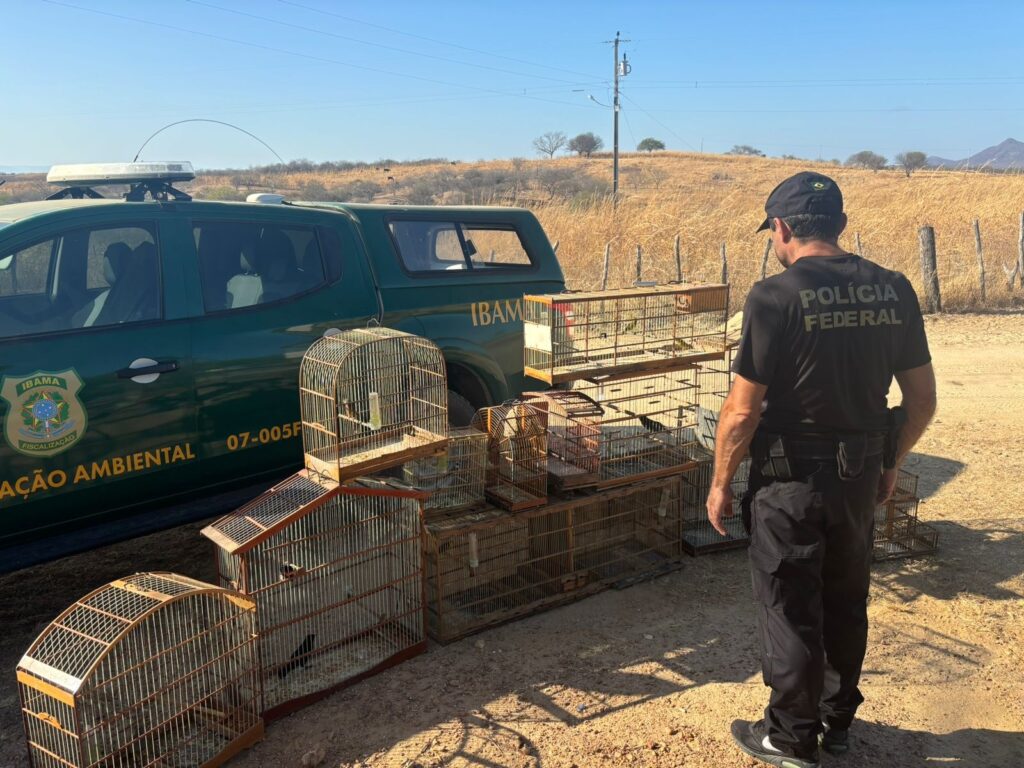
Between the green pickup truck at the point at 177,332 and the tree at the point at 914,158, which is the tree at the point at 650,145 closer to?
the tree at the point at 914,158

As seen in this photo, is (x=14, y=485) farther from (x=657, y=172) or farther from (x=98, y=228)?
(x=657, y=172)

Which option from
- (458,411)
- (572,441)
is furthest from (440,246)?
(572,441)

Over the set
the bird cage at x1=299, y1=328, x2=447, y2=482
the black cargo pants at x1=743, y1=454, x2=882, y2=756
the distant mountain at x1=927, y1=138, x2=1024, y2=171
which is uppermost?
the distant mountain at x1=927, y1=138, x2=1024, y2=171

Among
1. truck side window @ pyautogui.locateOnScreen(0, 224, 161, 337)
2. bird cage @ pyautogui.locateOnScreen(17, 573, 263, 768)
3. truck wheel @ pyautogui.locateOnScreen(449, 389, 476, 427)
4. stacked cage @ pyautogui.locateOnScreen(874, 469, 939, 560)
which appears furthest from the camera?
truck wheel @ pyautogui.locateOnScreen(449, 389, 476, 427)

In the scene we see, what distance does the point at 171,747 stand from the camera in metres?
3.06

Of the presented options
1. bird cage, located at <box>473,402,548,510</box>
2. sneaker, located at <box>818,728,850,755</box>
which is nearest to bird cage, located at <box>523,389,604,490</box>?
bird cage, located at <box>473,402,548,510</box>

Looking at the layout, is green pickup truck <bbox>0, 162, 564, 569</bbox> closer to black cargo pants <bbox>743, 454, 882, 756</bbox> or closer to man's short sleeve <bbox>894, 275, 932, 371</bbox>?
black cargo pants <bbox>743, 454, 882, 756</bbox>

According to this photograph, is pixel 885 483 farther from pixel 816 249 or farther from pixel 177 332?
pixel 177 332

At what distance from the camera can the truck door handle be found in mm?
4008

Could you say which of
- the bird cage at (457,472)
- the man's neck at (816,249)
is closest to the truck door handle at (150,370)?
the bird cage at (457,472)

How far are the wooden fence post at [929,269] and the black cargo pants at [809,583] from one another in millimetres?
12441

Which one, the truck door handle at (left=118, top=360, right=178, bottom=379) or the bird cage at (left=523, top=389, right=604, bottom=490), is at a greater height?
the truck door handle at (left=118, top=360, right=178, bottom=379)

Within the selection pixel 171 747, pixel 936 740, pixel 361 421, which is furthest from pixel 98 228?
pixel 936 740

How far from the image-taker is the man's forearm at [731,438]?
298cm
